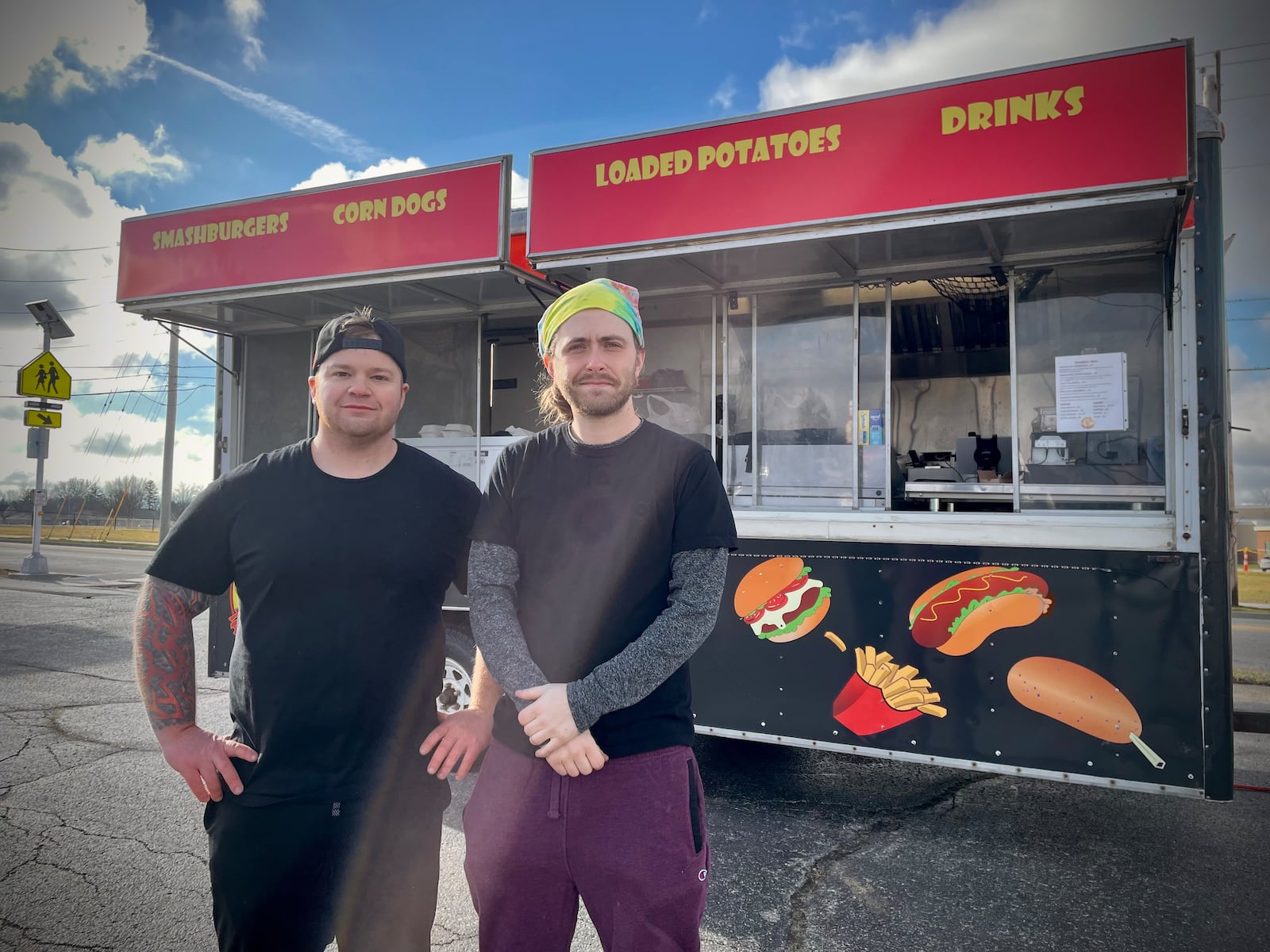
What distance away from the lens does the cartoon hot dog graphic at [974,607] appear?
3.58 meters

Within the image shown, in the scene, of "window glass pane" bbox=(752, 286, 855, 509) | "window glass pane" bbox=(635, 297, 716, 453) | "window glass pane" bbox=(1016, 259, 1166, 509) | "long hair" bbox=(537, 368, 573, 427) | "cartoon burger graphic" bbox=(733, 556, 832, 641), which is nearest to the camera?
"long hair" bbox=(537, 368, 573, 427)

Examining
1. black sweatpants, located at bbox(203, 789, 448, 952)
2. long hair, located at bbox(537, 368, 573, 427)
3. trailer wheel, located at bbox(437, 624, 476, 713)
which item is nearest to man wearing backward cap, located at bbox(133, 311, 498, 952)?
black sweatpants, located at bbox(203, 789, 448, 952)

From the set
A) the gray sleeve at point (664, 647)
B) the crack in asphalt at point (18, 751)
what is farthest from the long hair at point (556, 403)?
the crack in asphalt at point (18, 751)

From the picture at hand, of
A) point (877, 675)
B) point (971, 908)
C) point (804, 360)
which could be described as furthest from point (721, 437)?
point (971, 908)

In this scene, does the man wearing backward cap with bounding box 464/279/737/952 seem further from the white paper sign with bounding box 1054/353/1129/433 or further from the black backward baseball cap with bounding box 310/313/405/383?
the white paper sign with bounding box 1054/353/1129/433

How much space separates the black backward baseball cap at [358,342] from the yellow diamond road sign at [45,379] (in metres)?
15.9

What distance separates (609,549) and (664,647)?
0.25m

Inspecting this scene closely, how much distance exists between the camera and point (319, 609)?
191 centimetres

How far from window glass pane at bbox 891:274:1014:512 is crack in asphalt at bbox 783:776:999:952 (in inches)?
63.8

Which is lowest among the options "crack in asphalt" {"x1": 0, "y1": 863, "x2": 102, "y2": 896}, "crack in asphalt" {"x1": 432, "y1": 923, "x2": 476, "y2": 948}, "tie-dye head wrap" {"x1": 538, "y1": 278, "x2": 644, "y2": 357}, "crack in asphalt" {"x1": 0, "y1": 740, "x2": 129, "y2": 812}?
"crack in asphalt" {"x1": 432, "y1": 923, "x2": 476, "y2": 948}

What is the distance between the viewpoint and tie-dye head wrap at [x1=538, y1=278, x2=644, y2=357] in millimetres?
1901

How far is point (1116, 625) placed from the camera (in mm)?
3434

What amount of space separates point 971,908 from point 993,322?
3513 mm

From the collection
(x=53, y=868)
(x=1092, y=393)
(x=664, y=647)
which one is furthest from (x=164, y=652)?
(x=1092, y=393)
